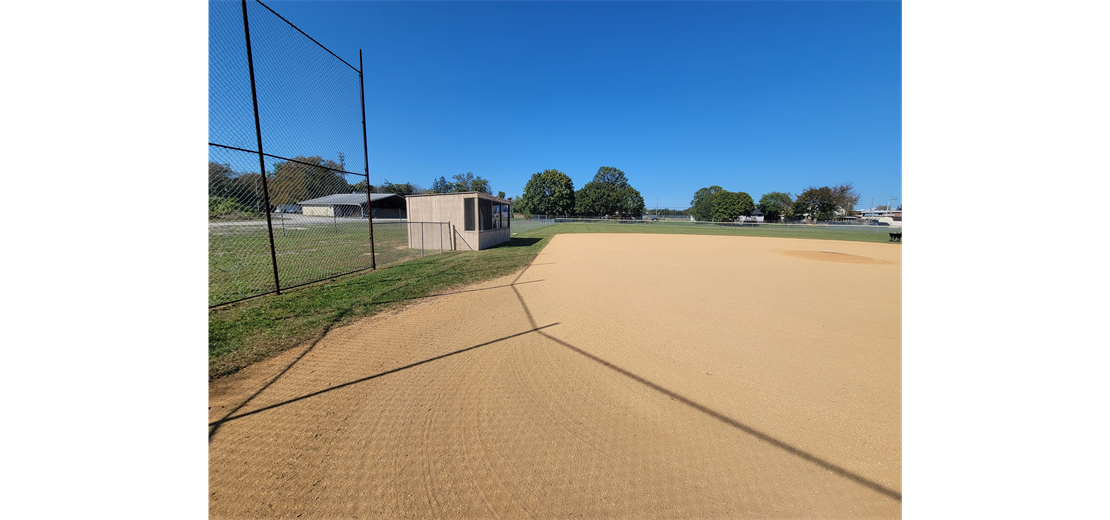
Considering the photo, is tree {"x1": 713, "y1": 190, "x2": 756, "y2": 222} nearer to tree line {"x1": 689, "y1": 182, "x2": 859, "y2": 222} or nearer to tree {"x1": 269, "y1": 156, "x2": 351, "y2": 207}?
tree line {"x1": 689, "y1": 182, "x2": 859, "y2": 222}

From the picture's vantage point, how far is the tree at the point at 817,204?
194 ft

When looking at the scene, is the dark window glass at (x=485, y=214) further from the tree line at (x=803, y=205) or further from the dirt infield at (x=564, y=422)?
the tree line at (x=803, y=205)

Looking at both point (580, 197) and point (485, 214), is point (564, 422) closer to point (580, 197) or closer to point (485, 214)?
point (485, 214)

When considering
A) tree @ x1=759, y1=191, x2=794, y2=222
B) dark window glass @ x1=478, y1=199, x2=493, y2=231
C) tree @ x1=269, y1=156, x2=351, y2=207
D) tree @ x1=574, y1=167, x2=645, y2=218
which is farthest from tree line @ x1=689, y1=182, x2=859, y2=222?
tree @ x1=269, y1=156, x2=351, y2=207

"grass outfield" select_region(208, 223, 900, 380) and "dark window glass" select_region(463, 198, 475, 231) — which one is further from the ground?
"dark window glass" select_region(463, 198, 475, 231)

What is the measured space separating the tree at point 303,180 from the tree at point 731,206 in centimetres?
5942

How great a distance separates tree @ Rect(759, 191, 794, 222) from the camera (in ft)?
219

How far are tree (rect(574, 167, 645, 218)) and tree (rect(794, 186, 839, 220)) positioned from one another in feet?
74.2

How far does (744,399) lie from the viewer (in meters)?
3.48

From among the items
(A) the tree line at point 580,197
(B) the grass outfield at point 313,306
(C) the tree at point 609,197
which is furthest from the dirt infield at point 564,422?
(C) the tree at point 609,197
